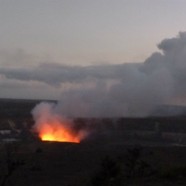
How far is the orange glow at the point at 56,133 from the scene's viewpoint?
94812mm

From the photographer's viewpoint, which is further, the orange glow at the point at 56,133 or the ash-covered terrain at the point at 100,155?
the orange glow at the point at 56,133

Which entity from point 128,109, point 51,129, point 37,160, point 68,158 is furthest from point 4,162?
point 128,109

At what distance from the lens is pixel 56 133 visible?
95.2m

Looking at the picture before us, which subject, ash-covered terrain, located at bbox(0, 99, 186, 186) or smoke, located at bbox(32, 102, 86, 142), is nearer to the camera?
ash-covered terrain, located at bbox(0, 99, 186, 186)

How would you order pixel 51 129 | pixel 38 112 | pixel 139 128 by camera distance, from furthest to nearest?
1. pixel 139 128
2. pixel 38 112
3. pixel 51 129

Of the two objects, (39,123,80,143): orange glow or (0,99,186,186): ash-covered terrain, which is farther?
(39,123,80,143): orange glow

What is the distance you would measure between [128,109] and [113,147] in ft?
88.8

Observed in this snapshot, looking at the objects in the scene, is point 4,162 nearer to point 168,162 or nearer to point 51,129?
point 168,162

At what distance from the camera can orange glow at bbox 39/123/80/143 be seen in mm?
94812

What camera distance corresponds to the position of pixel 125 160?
63.8 m

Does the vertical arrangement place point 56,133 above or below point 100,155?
above

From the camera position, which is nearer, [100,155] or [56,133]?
[100,155]

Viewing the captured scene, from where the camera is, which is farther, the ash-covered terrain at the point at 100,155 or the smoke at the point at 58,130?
the smoke at the point at 58,130

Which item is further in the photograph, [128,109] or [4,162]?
[128,109]
